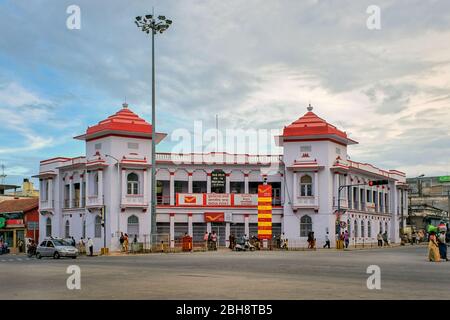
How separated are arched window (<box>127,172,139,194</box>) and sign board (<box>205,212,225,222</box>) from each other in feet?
24.1

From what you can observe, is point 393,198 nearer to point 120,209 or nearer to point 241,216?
point 241,216

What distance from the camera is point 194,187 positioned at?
62.8 metres

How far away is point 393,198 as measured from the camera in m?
74.8

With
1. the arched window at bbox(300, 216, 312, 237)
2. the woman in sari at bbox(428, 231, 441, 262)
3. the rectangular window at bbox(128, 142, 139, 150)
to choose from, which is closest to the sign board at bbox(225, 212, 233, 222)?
the arched window at bbox(300, 216, 312, 237)

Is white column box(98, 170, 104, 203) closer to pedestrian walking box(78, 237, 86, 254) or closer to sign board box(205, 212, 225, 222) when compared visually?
pedestrian walking box(78, 237, 86, 254)

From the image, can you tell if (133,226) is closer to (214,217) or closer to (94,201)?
(94,201)

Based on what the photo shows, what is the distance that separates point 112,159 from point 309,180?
17995mm

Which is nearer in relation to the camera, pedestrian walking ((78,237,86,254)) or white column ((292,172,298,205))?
pedestrian walking ((78,237,86,254))

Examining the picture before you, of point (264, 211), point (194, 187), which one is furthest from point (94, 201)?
point (264, 211)

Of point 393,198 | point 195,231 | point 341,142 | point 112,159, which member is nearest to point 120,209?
point 112,159

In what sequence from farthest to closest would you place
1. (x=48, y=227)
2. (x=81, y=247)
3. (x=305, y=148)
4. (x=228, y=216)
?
(x=48, y=227), (x=228, y=216), (x=305, y=148), (x=81, y=247)

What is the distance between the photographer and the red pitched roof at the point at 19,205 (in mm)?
69625

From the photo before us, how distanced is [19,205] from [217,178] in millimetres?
24448

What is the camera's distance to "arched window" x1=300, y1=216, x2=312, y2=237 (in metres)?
59.1
